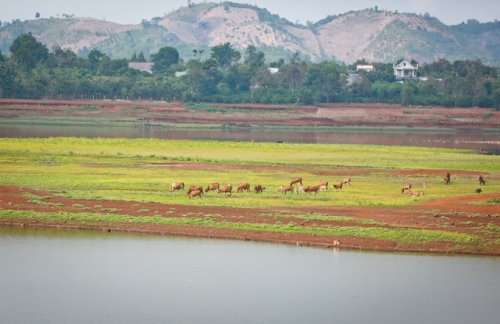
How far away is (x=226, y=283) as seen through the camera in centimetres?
2794

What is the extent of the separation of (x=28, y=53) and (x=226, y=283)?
169 meters

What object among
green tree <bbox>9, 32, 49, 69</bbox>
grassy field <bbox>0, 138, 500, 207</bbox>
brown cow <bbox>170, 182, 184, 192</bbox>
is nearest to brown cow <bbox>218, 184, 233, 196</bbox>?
grassy field <bbox>0, 138, 500, 207</bbox>

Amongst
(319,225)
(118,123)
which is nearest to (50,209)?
(319,225)

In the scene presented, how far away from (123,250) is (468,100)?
145 m

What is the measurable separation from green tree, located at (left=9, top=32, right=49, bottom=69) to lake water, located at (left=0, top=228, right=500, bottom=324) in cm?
15494

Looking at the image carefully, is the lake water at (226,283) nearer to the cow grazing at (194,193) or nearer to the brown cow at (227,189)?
the cow grazing at (194,193)

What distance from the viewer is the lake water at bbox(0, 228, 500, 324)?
24755 millimetres

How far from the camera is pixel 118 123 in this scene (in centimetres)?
13075

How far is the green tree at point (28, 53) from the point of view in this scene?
187250mm

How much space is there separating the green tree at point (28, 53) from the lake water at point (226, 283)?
15494 centimetres

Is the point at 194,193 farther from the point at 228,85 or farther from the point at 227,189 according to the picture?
the point at 228,85

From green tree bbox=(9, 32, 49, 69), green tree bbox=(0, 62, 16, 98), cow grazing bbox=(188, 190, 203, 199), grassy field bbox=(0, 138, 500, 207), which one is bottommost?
grassy field bbox=(0, 138, 500, 207)

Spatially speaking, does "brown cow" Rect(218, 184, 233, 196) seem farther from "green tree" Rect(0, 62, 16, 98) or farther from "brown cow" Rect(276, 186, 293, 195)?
"green tree" Rect(0, 62, 16, 98)

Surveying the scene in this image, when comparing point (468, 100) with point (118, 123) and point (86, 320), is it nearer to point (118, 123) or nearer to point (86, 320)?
point (118, 123)
